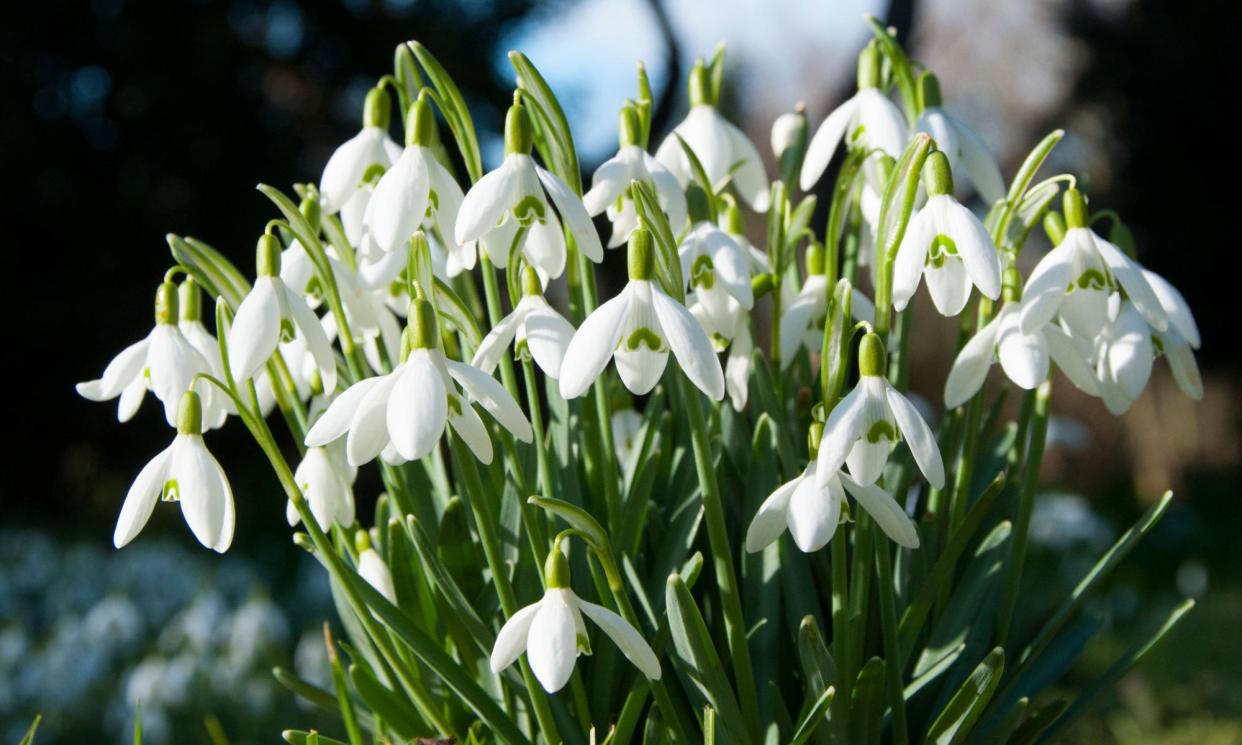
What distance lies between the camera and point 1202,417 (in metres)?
11.6

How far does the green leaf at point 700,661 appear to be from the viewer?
2.68ft

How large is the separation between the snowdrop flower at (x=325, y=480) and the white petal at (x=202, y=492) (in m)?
0.12

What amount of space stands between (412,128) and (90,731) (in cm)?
305

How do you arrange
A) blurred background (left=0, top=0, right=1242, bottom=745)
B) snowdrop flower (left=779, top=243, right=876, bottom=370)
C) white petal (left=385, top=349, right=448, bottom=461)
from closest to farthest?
white petal (left=385, top=349, right=448, bottom=461) → snowdrop flower (left=779, top=243, right=876, bottom=370) → blurred background (left=0, top=0, right=1242, bottom=745)

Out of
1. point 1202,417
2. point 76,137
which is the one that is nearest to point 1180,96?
point 1202,417

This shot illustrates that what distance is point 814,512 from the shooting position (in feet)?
2.52

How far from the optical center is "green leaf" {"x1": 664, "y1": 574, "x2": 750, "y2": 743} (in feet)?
2.68

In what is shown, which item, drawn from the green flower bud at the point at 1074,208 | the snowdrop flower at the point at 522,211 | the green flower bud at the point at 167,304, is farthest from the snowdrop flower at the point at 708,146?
the green flower bud at the point at 167,304

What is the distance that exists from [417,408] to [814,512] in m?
0.27

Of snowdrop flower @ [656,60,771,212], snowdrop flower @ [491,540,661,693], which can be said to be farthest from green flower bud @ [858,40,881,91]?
snowdrop flower @ [491,540,661,693]

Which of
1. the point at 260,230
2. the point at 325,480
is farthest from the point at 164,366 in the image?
the point at 260,230

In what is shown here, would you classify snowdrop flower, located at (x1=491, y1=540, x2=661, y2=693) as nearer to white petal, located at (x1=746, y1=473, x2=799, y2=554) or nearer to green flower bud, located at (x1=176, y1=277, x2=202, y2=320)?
white petal, located at (x1=746, y1=473, x2=799, y2=554)

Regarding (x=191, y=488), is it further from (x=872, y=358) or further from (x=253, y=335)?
(x=872, y=358)

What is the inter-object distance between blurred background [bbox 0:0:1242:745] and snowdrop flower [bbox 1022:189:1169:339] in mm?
2077
